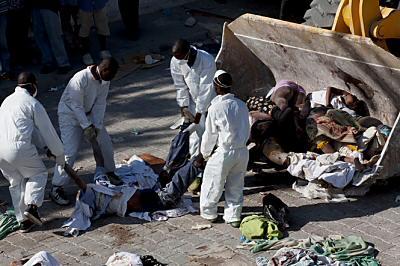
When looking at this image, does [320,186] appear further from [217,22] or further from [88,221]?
[217,22]

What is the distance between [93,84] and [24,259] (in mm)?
1951

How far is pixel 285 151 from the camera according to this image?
10.9 metres

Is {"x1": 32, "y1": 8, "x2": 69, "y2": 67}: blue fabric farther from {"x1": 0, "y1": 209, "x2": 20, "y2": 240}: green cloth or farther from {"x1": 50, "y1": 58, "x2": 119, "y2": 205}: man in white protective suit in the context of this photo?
{"x1": 0, "y1": 209, "x2": 20, "y2": 240}: green cloth

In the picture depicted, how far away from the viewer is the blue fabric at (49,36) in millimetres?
14055

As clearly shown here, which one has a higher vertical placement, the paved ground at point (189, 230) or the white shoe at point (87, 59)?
the paved ground at point (189, 230)

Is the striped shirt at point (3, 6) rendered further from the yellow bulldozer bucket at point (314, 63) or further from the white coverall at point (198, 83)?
the white coverall at point (198, 83)

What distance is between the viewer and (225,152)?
9.77 meters

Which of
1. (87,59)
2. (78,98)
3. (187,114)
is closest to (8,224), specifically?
(78,98)

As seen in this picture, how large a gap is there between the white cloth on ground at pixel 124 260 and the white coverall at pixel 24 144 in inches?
43.9

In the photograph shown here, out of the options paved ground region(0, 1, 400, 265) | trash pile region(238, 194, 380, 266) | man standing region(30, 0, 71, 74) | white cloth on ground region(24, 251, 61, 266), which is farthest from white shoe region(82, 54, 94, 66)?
white cloth on ground region(24, 251, 61, 266)

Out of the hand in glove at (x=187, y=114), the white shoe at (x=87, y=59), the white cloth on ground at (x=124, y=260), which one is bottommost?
the white shoe at (x=87, y=59)

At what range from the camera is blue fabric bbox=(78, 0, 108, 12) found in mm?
14531

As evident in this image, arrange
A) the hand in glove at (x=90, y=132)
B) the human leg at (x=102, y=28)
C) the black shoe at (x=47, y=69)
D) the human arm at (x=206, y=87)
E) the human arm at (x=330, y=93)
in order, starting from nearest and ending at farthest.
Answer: the hand in glove at (x=90, y=132)
the human arm at (x=206, y=87)
the human arm at (x=330, y=93)
the black shoe at (x=47, y=69)
the human leg at (x=102, y=28)

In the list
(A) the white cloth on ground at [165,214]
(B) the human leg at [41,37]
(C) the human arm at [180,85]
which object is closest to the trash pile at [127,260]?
(A) the white cloth on ground at [165,214]
